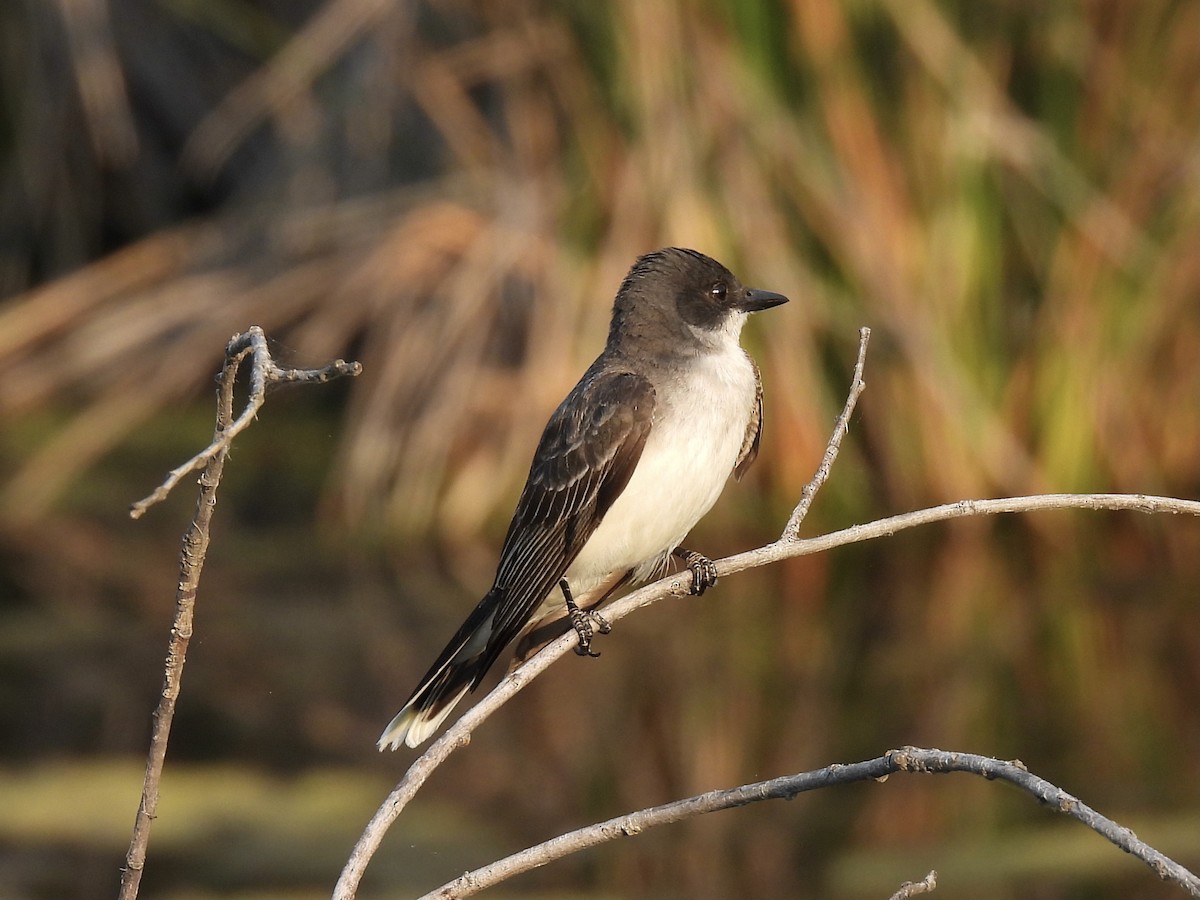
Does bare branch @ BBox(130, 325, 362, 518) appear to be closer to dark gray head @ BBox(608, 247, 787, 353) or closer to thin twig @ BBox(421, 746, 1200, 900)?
thin twig @ BBox(421, 746, 1200, 900)

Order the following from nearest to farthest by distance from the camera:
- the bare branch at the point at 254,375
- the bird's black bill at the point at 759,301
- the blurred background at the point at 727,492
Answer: the bare branch at the point at 254,375, the bird's black bill at the point at 759,301, the blurred background at the point at 727,492

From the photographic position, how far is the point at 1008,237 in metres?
10.1

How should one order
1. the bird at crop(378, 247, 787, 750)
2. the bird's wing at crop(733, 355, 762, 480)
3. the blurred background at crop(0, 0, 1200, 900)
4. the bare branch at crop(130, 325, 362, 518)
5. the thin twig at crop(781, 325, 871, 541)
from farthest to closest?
the blurred background at crop(0, 0, 1200, 900)
the bird's wing at crop(733, 355, 762, 480)
the bird at crop(378, 247, 787, 750)
the thin twig at crop(781, 325, 871, 541)
the bare branch at crop(130, 325, 362, 518)

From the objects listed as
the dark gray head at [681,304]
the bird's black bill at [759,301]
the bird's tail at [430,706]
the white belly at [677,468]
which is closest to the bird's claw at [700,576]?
the white belly at [677,468]

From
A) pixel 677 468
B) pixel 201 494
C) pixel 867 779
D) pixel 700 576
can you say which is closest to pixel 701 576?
pixel 700 576

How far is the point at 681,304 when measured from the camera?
5281 millimetres

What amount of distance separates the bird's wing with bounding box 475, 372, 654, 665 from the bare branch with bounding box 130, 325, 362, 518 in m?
2.21

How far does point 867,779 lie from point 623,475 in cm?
210

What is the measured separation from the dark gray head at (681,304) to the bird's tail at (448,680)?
3.10ft

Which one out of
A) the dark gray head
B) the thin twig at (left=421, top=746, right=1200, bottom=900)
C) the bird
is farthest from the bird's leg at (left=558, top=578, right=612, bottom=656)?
the thin twig at (left=421, top=746, right=1200, bottom=900)

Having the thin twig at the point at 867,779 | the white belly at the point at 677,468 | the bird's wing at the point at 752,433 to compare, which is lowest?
the thin twig at the point at 867,779

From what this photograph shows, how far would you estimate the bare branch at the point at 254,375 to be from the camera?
8.12 ft

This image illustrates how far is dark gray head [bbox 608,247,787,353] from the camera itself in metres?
5.19

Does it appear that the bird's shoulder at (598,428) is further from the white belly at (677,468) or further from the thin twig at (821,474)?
the thin twig at (821,474)
